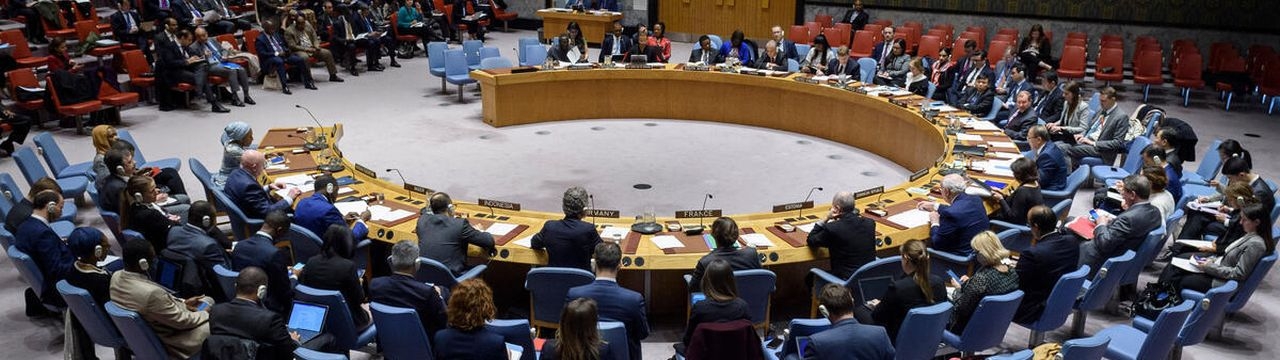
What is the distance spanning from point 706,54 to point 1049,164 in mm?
6722

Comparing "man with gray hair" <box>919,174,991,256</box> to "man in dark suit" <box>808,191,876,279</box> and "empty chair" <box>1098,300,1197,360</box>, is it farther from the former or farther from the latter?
"empty chair" <box>1098,300,1197,360</box>

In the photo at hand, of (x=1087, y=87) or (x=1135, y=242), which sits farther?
(x=1087, y=87)

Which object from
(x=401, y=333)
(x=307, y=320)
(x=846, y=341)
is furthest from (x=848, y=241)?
(x=307, y=320)

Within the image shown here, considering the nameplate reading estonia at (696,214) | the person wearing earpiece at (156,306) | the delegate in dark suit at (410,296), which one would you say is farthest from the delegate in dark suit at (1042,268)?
the person wearing earpiece at (156,306)

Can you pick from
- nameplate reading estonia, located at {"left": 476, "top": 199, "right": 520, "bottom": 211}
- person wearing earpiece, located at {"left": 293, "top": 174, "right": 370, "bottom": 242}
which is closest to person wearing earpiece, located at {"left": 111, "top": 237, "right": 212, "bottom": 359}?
person wearing earpiece, located at {"left": 293, "top": 174, "right": 370, "bottom": 242}

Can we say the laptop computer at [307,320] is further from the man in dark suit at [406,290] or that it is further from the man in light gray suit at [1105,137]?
the man in light gray suit at [1105,137]

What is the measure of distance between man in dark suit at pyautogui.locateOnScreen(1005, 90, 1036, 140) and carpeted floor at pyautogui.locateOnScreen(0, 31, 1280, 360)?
926 mm

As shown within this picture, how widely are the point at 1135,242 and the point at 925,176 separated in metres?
2.05

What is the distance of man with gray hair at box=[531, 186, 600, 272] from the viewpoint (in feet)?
21.8

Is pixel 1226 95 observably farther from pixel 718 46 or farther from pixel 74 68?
pixel 74 68

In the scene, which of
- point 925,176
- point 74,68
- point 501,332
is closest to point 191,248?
point 501,332

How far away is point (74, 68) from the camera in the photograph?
13.3 meters

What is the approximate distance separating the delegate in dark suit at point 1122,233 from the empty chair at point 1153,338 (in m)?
1.19

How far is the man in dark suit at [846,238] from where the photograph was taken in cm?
680
